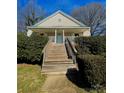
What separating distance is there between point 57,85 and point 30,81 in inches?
34.7

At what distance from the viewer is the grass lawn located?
636cm

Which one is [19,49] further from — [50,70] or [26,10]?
[26,10]

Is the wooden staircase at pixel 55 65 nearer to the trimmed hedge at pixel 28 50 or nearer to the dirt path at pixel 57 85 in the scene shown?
the trimmed hedge at pixel 28 50

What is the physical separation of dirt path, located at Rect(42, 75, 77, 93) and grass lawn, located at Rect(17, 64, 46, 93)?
192 mm

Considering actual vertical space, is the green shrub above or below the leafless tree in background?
below

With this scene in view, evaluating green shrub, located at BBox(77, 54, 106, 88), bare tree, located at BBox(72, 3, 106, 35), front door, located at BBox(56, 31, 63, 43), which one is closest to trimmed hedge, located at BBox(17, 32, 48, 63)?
green shrub, located at BBox(77, 54, 106, 88)

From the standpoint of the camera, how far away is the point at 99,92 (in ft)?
19.9

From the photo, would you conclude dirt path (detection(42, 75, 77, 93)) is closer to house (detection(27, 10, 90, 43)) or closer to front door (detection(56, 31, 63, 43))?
house (detection(27, 10, 90, 43))

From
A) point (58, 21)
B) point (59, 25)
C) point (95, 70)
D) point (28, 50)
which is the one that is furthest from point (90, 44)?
point (58, 21)

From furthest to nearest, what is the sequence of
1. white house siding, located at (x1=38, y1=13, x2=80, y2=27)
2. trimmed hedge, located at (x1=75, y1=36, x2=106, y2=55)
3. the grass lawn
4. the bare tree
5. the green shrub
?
the bare tree, white house siding, located at (x1=38, y1=13, x2=80, y2=27), trimmed hedge, located at (x1=75, y1=36, x2=106, y2=55), the grass lawn, the green shrub

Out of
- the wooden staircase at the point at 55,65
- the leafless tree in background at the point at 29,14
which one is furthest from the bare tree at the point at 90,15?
the wooden staircase at the point at 55,65

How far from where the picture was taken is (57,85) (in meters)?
6.96

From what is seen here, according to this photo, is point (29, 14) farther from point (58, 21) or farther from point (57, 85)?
point (57, 85)

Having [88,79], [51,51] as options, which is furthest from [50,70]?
[51,51]
